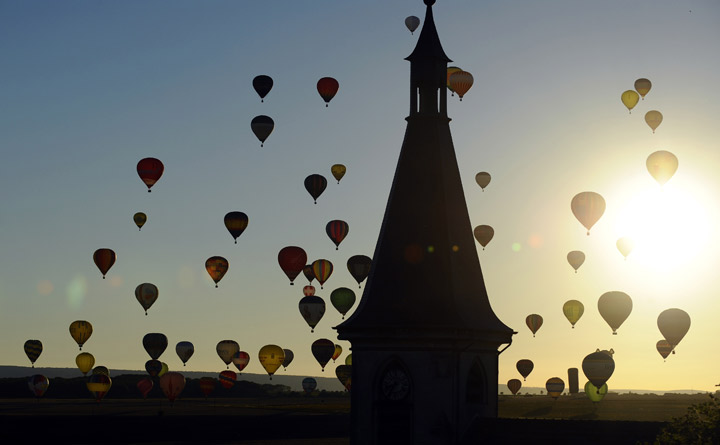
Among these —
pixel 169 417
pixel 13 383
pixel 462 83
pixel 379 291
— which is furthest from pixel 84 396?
pixel 379 291

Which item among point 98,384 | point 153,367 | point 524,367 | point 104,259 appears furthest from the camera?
point 153,367

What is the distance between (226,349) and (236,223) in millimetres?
30762

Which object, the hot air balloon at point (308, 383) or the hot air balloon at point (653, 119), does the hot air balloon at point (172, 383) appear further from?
the hot air balloon at point (653, 119)

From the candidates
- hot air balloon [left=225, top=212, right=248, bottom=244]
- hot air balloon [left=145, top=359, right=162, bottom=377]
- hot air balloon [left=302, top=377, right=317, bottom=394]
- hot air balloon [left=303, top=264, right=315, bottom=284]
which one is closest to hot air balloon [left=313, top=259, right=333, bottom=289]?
hot air balloon [left=303, top=264, right=315, bottom=284]

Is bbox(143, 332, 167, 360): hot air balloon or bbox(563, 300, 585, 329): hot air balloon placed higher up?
bbox(563, 300, 585, 329): hot air balloon

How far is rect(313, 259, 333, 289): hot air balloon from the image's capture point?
361 feet

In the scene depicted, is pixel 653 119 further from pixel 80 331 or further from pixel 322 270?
pixel 80 331

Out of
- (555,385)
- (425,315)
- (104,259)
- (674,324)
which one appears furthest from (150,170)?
(555,385)

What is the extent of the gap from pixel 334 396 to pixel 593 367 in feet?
313

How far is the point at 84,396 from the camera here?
185 meters

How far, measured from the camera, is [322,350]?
10925 cm

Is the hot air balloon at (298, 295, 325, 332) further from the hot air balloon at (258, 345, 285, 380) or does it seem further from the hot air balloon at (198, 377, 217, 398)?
the hot air balloon at (198, 377, 217, 398)

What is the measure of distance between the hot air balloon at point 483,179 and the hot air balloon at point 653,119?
1666cm

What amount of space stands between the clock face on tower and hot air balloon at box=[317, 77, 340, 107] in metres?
57.6
